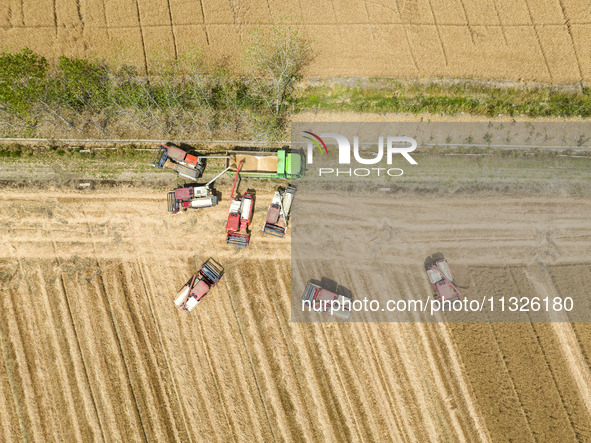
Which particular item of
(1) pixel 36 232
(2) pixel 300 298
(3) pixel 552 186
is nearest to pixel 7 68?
(1) pixel 36 232

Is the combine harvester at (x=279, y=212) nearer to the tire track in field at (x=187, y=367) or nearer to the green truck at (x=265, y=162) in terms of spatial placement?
the green truck at (x=265, y=162)

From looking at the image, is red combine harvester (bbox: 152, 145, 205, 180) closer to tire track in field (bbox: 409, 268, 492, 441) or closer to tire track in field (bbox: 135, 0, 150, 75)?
tire track in field (bbox: 135, 0, 150, 75)

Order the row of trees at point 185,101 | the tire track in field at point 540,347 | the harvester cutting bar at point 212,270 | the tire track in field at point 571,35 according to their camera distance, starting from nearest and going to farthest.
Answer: the tire track in field at point 540,347, the harvester cutting bar at point 212,270, the row of trees at point 185,101, the tire track in field at point 571,35

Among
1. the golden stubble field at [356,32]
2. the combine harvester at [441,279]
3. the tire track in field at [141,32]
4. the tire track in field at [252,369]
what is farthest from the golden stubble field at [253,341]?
the golden stubble field at [356,32]

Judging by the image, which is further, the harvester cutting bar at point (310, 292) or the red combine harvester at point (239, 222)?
the red combine harvester at point (239, 222)

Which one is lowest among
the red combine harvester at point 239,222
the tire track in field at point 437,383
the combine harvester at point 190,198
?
the tire track in field at point 437,383

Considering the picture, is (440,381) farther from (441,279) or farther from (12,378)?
(12,378)

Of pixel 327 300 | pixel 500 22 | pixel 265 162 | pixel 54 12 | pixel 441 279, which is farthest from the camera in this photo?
pixel 54 12

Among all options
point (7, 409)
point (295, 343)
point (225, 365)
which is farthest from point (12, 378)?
point (295, 343)
